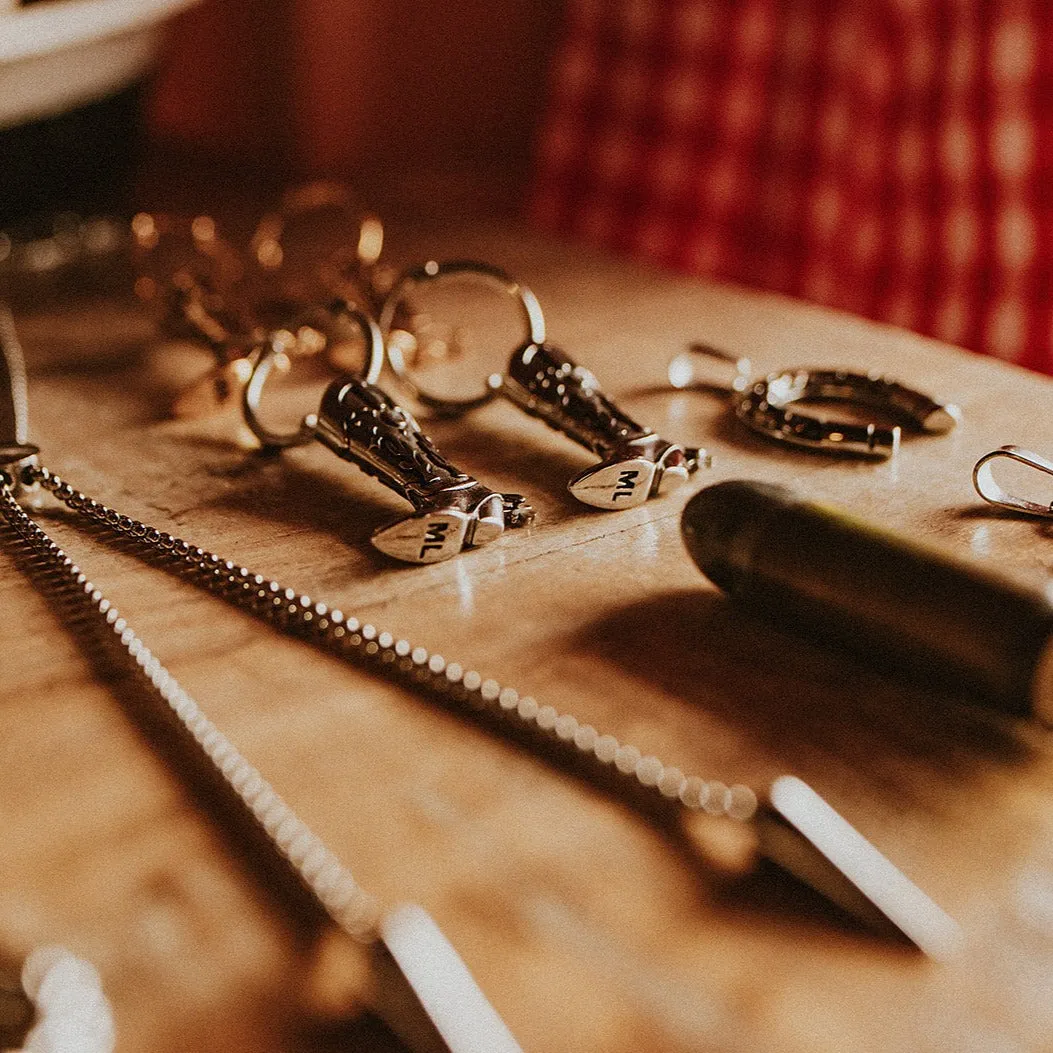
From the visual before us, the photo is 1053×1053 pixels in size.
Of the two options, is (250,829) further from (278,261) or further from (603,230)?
(603,230)

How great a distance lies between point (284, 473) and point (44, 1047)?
15.5 inches

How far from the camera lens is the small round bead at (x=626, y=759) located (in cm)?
43

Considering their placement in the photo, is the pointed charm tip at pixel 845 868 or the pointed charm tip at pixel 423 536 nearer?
the pointed charm tip at pixel 845 868

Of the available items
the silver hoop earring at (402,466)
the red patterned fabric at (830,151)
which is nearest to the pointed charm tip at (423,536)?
the silver hoop earring at (402,466)

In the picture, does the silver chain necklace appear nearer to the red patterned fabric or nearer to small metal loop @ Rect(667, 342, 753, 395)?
small metal loop @ Rect(667, 342, 753, 395)

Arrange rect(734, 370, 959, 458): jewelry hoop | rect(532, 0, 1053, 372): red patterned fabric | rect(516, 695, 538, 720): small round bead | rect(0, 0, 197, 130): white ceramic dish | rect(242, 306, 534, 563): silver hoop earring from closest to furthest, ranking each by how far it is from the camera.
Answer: rect(516, 695, 538, 720): small round bead, rect(242, 306, 534, 563): silver hoop earring, rect(734, 370, 959, 458): jewelry hoop, rect(0, 0, 197, 130): white ceramic dish, rect(532, 0, 1053, 372): red patterned fabric

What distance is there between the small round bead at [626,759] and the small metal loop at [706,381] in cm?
36

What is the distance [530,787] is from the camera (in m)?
0.43

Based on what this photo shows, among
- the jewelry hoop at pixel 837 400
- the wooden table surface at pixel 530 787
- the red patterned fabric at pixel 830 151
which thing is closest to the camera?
the wooden table surface at pixel 530 787

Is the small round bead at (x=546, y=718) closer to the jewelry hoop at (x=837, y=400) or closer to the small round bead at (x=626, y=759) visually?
the small round bead at (x=626, y=759)

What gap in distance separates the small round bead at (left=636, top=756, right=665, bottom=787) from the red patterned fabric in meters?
1.23

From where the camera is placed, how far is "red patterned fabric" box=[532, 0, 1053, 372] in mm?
1454

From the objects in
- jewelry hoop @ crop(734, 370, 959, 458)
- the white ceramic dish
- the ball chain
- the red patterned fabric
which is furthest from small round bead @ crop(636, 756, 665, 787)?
the red patterned fabric

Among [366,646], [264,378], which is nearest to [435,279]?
[264,378]
